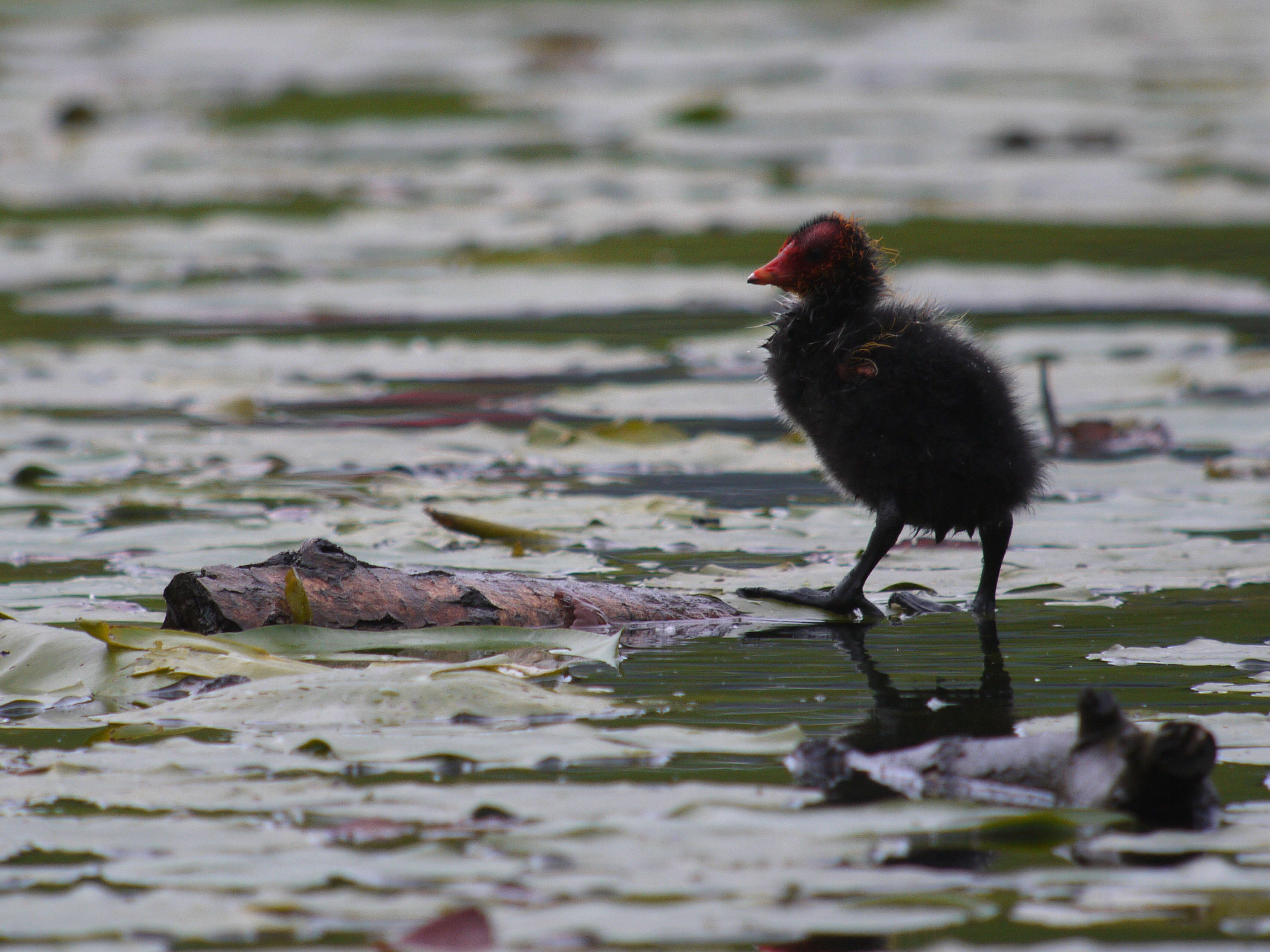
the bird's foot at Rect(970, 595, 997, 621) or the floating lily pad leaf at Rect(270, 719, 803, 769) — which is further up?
the floating lily pad leaf at Rect(270, 719, 803, 769)

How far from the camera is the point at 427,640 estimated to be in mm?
2963

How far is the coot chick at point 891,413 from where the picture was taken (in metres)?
3.39

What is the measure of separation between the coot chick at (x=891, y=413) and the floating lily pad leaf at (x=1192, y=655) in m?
0.38

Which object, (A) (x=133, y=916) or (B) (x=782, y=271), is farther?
(B) (x=782, y=271)

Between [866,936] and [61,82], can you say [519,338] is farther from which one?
[61,82]

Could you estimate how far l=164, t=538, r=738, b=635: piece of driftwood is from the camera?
9.82 feet

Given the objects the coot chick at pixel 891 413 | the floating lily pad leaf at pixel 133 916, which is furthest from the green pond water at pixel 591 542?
the coot chick at pixel 891 413

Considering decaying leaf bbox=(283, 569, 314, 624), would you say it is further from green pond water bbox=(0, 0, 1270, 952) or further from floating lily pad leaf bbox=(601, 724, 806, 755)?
floating lily pad leaf bbox=(601, 724, 806, 755)

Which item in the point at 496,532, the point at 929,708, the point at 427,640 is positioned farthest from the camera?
the point at 496,532

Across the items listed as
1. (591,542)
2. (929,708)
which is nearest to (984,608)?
(929,708)

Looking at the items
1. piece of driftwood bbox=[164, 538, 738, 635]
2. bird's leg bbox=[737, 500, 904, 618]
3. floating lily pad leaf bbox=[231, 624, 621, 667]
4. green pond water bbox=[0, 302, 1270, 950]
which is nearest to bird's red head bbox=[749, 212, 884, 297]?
bird's leg bbox=[737, 500, 904, 618]

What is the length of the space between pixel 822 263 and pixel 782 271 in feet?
0.30

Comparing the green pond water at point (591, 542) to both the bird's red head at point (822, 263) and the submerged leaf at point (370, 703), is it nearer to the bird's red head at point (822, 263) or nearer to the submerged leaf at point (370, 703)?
the submerged leaf at point (370, 703)

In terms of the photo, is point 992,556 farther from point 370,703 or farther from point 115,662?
point 115,662
